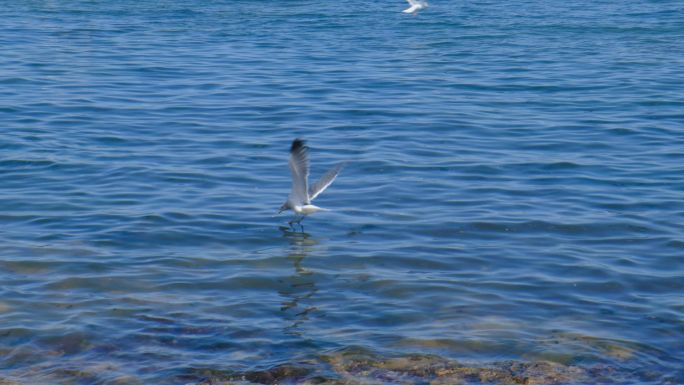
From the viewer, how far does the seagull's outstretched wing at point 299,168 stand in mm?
11008

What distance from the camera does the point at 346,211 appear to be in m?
12.4

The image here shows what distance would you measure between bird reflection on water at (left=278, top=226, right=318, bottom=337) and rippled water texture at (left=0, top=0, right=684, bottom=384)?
0.03 metres

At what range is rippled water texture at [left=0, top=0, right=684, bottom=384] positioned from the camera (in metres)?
8.68

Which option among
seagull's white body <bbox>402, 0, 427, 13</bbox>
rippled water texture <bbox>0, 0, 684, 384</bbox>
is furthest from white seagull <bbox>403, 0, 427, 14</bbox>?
rippled water texture <bbox>0, 0, 684, 384</bbox>

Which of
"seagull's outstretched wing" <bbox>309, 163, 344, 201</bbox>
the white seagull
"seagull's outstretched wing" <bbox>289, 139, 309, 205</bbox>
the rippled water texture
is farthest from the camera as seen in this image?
the white seagull

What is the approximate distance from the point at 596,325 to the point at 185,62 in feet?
45.9

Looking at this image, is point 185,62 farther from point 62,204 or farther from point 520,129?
point 62,204

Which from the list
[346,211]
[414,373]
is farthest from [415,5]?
[414,373]

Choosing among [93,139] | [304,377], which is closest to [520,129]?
[93,139]

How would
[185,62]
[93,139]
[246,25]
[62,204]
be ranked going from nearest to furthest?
[62,204], [93,139], [185,62], [246,25]

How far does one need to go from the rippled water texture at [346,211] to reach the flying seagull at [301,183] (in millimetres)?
350

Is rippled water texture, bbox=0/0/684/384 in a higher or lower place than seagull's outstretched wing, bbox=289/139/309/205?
lower

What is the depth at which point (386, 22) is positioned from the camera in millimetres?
26188

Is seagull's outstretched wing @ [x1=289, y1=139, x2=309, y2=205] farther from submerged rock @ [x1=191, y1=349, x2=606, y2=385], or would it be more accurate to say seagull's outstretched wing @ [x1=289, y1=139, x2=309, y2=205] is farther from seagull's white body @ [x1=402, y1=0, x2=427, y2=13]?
seagull's white body @ [x1=402, y1=0, x2=427, y2=13]
